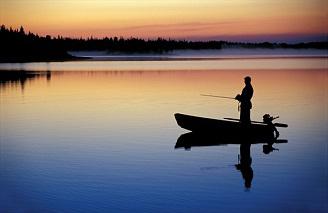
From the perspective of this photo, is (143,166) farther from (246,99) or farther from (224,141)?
(246,99)

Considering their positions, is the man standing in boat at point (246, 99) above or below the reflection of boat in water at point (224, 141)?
above

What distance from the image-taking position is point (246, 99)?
54.5 feet

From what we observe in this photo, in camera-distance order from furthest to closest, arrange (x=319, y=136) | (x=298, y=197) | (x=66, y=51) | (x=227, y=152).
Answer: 1. (x=66, y=51)
2. (x=319, y=136)
3. (x=227, y=152)
4. (x=298, y=197)

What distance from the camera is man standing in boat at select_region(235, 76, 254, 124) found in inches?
650

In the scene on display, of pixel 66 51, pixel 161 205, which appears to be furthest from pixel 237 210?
pixel 66 51

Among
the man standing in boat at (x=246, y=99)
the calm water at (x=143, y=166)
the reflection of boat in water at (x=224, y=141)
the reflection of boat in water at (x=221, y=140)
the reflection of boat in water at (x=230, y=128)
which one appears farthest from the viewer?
the reflection of boat in water at (x=230, y=128)

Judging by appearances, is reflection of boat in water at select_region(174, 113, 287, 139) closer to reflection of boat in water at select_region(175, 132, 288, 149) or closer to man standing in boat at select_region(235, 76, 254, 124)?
reflection of boat in water at select_region(175, 132, 288, 149)

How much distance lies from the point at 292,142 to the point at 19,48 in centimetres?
13338

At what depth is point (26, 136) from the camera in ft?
61.3

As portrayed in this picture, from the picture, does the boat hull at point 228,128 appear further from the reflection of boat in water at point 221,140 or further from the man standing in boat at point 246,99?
the man standing in boat at point 246,99

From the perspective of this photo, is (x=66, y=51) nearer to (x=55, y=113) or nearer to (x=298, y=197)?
(x=55, y=113)

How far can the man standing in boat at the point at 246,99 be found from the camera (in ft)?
54.2

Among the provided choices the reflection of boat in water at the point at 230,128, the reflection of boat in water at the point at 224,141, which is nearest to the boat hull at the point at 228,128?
the reflection of boat in water at the point at 230,128

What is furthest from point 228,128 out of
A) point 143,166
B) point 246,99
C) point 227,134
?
point 143,166
